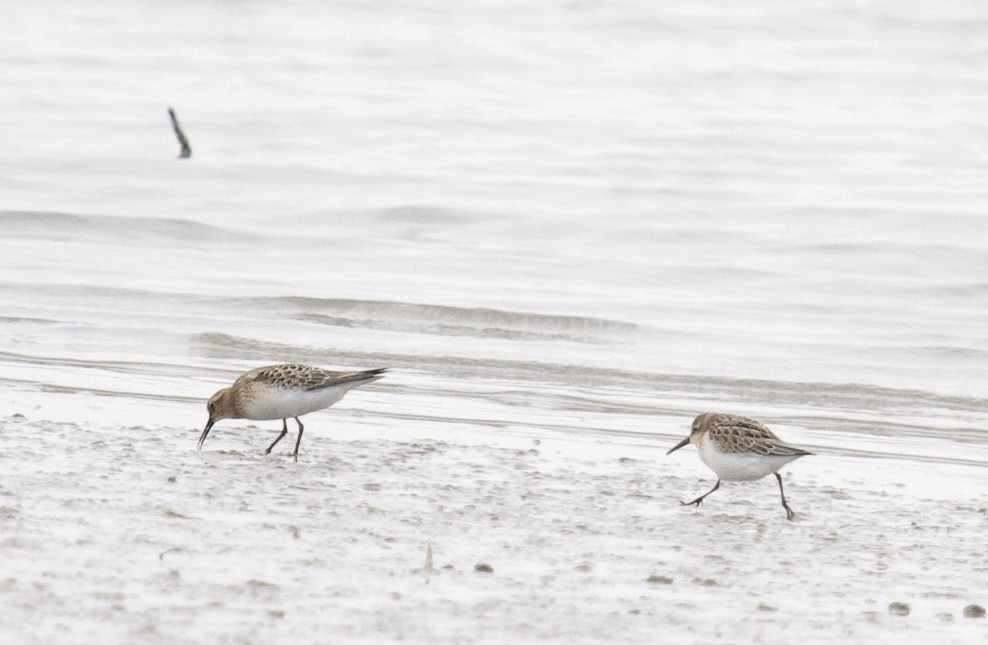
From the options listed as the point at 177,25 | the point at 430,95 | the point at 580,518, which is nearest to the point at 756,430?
the point at 580,518

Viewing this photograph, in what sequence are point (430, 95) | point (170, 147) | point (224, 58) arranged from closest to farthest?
point (170, 147)
point (430, 95)
point (224, 58)

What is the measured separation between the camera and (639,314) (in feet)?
50.0

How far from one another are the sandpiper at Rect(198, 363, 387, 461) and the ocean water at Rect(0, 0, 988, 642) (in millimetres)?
222

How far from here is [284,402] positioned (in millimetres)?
8469

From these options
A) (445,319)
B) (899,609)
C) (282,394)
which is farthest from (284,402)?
(445,319)

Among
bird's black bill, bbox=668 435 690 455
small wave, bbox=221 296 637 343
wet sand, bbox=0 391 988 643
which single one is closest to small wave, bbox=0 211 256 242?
small wave, bbox=221 296 637 343

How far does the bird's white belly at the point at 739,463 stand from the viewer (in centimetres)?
754

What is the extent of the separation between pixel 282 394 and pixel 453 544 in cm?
230

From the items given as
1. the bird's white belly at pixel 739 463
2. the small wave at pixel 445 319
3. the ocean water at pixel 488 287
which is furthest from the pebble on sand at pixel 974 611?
the small wave at pixel 445 319

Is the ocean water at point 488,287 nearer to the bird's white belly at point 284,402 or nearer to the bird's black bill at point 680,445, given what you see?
the bird's black bill at point 680,445

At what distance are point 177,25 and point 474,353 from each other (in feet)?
77.7

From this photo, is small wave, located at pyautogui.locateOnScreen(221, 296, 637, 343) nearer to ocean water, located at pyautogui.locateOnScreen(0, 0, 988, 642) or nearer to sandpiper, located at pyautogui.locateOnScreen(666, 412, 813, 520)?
ocean water, located at pyautogui.locateOnScreen(0, 0, 988, 642)

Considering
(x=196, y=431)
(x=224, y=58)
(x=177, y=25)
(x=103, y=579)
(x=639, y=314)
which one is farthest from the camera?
(x=177, y=25)

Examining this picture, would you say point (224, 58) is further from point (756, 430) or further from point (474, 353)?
point (756, 430)
